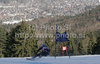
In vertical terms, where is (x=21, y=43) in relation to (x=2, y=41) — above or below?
below

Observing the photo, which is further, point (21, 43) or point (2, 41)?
point (2, 41)

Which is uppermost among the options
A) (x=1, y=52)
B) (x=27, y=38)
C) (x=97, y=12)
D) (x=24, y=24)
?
(x=97, y=12)

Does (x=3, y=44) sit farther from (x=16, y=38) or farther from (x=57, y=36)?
(x=57, y=36)

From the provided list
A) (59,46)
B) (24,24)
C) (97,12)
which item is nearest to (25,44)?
(24,24)

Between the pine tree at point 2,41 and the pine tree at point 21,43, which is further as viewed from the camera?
the pine tree at point 2,41

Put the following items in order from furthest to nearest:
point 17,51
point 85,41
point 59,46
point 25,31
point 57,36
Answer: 1. point 85,41
2. point 59,46
3. point 25,31
4. point 17,51
5. point 57,36

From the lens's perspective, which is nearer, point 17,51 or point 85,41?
point 17,51

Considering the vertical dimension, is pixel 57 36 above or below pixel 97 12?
below

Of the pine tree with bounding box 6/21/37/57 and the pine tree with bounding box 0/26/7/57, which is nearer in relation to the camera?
the pine tree with bounding box 6/21/37/57
